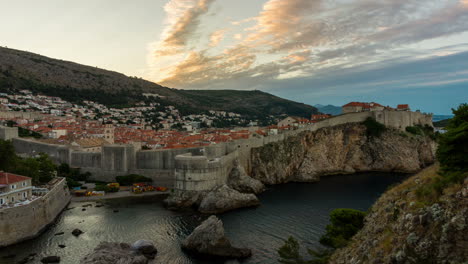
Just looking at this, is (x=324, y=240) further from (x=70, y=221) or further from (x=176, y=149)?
(x=176, y=149)

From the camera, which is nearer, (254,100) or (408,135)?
(408,135)

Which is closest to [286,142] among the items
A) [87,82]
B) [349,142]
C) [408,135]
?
[349,142]

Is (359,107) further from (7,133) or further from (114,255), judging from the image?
(7,133)

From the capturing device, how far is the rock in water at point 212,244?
16.1 m

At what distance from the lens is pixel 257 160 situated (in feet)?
112

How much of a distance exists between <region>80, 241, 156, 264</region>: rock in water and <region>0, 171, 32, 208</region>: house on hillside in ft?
23.8

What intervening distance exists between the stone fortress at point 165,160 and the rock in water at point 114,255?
1008 centimetres

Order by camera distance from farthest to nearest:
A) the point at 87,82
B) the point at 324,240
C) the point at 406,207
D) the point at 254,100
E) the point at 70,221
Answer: the point at 254,100, the point at 87,82, the point at 70,221, the point at 324,240, the point at 406,207

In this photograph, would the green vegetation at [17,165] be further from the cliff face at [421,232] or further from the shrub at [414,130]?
the shrub at [414,130]

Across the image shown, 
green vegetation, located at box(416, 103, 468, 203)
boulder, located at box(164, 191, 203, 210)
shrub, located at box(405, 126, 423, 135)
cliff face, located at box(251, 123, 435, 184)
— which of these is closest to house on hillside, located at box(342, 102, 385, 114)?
shrub, located at box(405, 126, 423, 135)

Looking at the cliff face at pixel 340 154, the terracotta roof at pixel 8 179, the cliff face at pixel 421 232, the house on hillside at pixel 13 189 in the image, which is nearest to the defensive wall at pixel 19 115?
the terracotta roof at pixel 8 179

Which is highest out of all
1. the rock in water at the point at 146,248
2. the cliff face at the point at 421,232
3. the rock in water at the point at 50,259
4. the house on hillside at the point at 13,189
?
the cliff face at the point at 421,232

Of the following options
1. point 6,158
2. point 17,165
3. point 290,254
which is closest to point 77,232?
point 17,165

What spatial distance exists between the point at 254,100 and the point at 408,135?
100200 mm
